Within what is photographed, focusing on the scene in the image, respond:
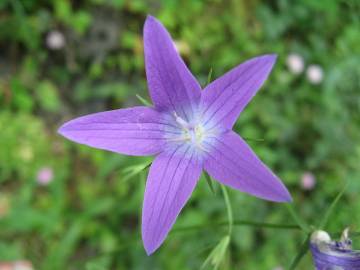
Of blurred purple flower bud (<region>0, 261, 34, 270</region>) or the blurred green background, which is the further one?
the blurred green background

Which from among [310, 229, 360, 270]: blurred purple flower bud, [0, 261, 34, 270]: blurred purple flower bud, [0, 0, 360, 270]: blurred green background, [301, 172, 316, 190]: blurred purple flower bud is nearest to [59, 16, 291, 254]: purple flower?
[310, 229, 360, 270]: blurred purple flower bud

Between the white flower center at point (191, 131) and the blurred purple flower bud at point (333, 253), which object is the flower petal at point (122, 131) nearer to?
the white flower center at point (191, 131)

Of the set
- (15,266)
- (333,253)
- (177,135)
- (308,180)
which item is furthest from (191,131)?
(308,180)

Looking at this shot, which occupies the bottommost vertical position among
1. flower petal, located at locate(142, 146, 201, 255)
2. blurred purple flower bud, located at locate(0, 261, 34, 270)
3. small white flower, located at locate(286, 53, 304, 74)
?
blurred purple flower bud, located at locate(0, 261, 34, 270)

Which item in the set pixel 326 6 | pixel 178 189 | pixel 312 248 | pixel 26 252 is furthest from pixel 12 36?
pixel 312 248

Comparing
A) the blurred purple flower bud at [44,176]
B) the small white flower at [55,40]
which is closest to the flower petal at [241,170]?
the blurred purple flower bud at [44,176]

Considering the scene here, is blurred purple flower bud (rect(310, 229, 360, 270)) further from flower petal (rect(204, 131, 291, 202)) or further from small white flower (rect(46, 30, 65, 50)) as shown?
small white flower (rect(46, 30, 65, 50))

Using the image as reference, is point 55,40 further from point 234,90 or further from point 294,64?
point 234,90
